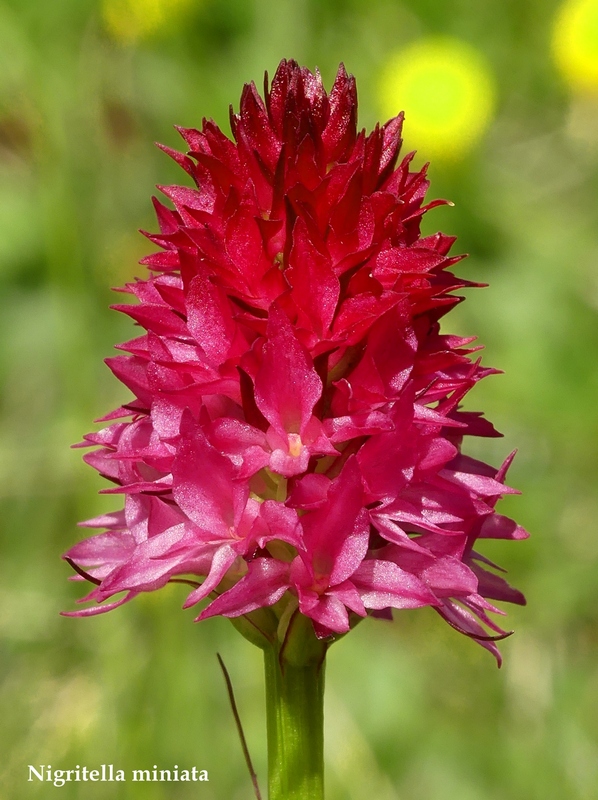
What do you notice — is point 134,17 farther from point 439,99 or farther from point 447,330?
point 447,330

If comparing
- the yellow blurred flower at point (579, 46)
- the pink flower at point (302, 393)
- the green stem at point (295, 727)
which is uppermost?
the yellow blurred flower at point (579, 46)

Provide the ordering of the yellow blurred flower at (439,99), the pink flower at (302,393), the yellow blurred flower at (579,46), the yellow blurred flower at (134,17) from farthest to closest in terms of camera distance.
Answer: the yellow blurred flower at (579,46), the yellow blurred flower at (439,99), the yellow blurred flower at (134,17), the pink flower at (302,393)

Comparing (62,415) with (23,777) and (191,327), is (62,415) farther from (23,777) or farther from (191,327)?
(191,327)

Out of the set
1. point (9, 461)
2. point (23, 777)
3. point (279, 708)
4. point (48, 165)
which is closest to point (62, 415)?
point (9, 461)

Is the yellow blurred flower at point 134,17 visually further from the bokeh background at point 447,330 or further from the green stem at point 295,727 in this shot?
the green stem at point 295,727

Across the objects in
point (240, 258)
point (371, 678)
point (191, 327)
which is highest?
point (240, 258)

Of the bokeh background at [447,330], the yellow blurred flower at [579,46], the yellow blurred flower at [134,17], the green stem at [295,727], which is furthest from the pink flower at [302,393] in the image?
the yellow blurred flower at [579,46]
